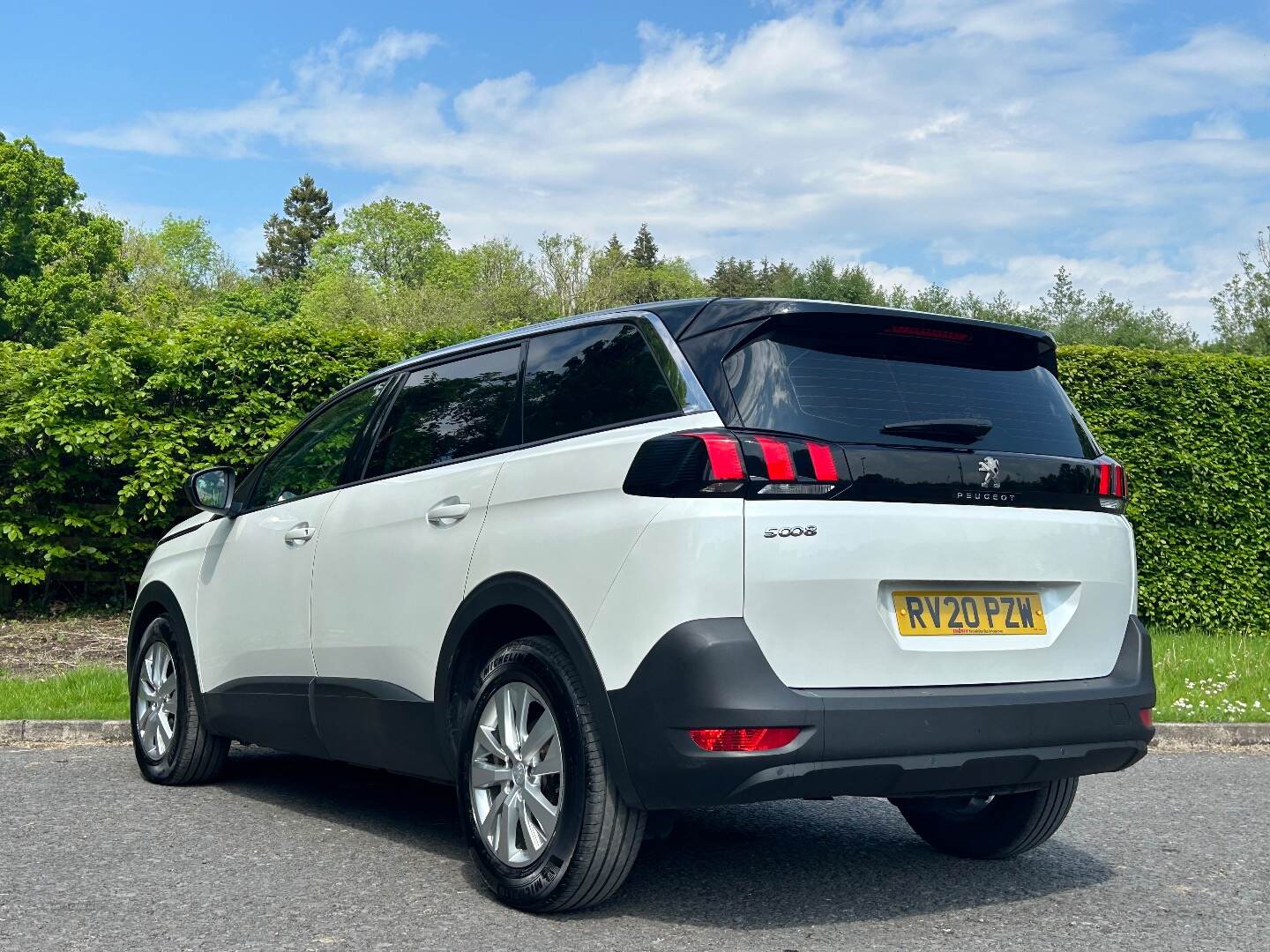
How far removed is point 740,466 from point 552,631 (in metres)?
0.90

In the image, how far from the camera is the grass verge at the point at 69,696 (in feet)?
28.5

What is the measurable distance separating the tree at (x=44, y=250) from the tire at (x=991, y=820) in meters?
54.0

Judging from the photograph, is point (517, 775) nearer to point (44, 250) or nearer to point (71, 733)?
point (71, 733)

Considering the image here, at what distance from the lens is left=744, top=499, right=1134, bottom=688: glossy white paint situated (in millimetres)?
3975

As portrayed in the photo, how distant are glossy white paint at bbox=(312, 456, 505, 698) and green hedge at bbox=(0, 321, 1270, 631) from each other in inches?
301

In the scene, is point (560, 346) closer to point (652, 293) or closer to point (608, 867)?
point (608, 867)

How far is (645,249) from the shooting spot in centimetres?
11738

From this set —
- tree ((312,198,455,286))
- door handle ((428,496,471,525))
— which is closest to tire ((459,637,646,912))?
door handle ((428,496,471,525))

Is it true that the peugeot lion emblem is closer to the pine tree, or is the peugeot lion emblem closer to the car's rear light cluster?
the car's rear light cluster

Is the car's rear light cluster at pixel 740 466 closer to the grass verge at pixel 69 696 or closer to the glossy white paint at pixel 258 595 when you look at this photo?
the glossy white paint at pixel 258 595

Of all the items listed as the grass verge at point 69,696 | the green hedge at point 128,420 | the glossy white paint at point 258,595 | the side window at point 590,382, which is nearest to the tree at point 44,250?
the green hedge at point 128,420

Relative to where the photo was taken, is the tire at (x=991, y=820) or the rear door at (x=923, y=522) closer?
the rear door at (x=923, y=522)

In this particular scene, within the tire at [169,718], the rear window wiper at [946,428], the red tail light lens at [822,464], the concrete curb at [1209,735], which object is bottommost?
the concrete curb at [1209,735]

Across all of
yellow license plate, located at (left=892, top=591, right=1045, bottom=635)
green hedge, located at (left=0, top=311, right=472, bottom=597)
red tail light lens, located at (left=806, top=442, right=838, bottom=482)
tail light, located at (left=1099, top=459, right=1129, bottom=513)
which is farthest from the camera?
green hedge, located at (left=0, top=311, right=472, bottom=597)
